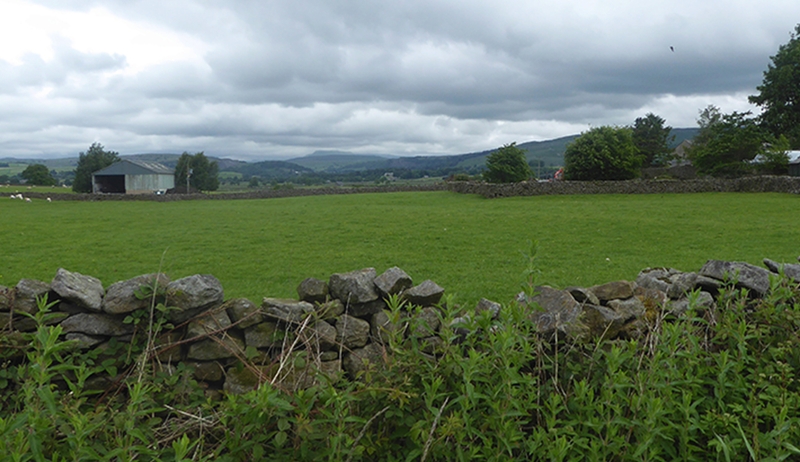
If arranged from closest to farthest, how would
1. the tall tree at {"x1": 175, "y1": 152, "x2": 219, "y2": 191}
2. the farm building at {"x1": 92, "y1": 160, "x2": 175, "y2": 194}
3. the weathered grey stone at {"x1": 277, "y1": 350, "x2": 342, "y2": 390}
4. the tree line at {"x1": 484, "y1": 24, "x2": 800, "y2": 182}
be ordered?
the weathered grey stone at {"x1": 277, "y1": 350, "x2": 342, "y2": 390}, the tree line at {"x1": 484, "y1": 24, "x2": 800, "y2": 182}, the farm building at {"x1": 92, "y1": 160, "x2": 175, "y2": 194}, the tall tree at {"x1": 175, "y1": 152, "x2": 219, "y2": 191}

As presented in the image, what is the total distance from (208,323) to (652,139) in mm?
99275

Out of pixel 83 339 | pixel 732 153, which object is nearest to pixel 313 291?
pixel 83 339

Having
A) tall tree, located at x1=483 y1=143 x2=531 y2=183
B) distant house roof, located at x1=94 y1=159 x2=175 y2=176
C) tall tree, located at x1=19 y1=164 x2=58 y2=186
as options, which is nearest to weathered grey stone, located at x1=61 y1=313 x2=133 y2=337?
tall tree, located at x1=483 y1=143 x2=531 y2=183

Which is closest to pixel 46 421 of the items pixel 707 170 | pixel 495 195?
pixel 495 195

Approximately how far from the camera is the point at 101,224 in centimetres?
2141

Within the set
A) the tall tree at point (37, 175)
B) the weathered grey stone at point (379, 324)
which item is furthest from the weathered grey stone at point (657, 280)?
the tall tree at point (37, 175)

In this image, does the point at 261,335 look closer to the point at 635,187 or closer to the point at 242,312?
the point at 242,312

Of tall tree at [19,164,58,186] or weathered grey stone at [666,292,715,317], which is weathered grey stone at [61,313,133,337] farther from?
tall tree at [19,164,58,186]

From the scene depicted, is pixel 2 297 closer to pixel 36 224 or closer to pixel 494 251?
pixel 494 251

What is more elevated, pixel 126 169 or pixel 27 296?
pixel 126 169

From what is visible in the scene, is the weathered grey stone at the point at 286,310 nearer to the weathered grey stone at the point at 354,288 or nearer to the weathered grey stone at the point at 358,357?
the weathered grey stone at the point at 354,288

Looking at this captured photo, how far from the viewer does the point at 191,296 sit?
5043 millimetres

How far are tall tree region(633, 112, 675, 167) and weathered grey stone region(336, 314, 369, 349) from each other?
8338 cm

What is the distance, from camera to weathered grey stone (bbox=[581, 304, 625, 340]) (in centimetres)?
525
